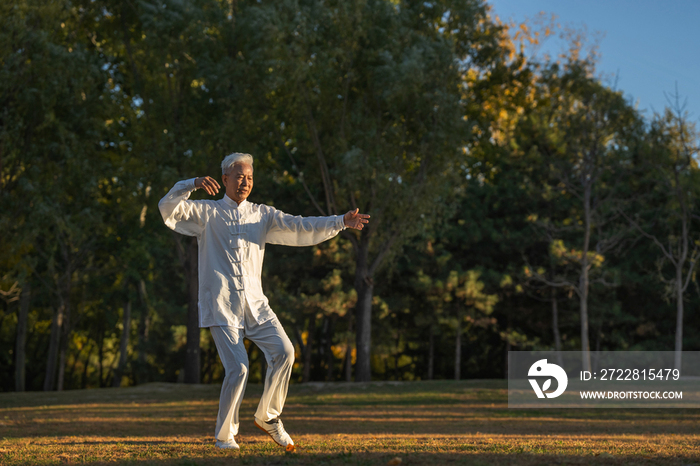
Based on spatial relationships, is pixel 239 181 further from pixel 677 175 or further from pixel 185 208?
pixel 677 175

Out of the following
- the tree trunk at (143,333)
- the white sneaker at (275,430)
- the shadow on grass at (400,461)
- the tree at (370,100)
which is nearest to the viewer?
the shadow on grass at (400,461)

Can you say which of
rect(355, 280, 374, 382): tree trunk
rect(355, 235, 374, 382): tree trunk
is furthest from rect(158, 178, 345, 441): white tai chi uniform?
rect(355, 280, 374, 382): tree trunk

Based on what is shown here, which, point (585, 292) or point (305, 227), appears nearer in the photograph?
point (305, 227)

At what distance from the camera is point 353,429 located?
9.89m

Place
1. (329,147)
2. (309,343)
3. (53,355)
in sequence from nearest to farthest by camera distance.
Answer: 1. (329,147)
2. (53,355)
3. (309,343)

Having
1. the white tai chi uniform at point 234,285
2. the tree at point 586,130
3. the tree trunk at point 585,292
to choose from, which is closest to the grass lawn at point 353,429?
the white tai chi uniform at point 234,285

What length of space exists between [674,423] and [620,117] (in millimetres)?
13562

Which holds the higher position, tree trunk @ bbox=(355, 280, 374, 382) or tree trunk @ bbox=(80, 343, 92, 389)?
tree trunk @ bbox=(355, 280, 374, 382)

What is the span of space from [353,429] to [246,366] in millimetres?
Answer: 4633

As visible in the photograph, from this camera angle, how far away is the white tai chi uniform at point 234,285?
5664mm

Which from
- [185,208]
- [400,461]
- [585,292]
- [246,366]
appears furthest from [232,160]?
[585,292]

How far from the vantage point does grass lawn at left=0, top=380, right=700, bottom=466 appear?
5.50 meters

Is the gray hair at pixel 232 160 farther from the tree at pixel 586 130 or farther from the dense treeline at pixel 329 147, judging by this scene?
the tree at pixel 586 130

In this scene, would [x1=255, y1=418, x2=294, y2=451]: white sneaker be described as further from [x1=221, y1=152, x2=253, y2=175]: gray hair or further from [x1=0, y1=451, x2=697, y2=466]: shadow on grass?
[x1=221, y1=152, x2=253, y2=175]: gray hair
